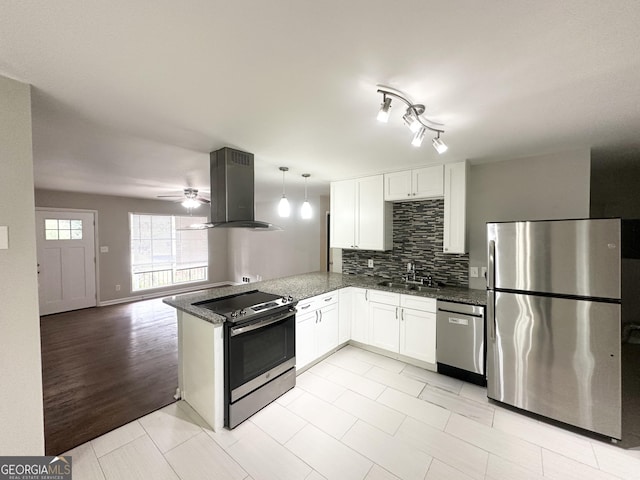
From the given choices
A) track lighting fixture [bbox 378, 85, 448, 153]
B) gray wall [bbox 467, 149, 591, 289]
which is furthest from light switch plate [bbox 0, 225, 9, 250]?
gray wall [bbox 467, 149, 591, 289]

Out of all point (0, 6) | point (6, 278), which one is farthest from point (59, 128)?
point (0, 6)

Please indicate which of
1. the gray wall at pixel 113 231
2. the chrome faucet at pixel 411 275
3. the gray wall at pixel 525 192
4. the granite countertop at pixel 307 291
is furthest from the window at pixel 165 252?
the gray wall at pixel 525 192

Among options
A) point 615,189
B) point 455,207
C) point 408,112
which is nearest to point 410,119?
point 408,112

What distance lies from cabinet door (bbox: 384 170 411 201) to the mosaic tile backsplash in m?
0.34

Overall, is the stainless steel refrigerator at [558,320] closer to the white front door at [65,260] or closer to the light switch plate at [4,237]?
the light switch plate at [4,237]

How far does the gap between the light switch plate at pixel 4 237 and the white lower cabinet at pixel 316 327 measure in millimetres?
2131

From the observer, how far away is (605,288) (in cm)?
203

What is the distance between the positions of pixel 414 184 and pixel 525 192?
3.89 ft

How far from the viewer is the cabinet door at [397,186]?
11.1 feet

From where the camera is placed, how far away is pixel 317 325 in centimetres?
307

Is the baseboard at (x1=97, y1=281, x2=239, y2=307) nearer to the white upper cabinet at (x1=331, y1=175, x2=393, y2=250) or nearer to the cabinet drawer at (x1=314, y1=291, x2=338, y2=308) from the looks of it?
the white upper cabinet at (x1=331, y1=175, x2=393, y2=250)

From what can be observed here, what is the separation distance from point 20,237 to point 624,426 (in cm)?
438

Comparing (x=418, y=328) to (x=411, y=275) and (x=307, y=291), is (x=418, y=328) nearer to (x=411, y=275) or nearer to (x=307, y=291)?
(x=411, y=275)

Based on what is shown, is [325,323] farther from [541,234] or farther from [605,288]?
[605,288]
